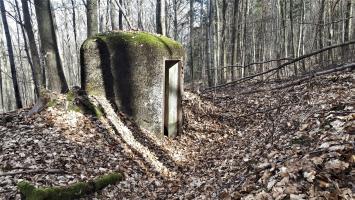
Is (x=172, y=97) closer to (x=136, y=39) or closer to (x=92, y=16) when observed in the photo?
(x=136, y=39)

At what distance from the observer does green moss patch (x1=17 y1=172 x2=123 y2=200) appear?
4379 mm

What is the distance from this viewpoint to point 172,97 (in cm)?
898

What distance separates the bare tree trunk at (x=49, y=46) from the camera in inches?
332

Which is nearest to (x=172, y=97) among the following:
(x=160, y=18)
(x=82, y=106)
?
(x=82, y=106)

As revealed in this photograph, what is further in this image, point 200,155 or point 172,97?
point 172,97

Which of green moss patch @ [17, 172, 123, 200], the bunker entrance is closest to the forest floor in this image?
green moss patch @ [17, 172, 123, 200]

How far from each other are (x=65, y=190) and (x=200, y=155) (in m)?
3.59

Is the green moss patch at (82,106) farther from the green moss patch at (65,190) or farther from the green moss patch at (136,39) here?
the green moss patch at (65,190)

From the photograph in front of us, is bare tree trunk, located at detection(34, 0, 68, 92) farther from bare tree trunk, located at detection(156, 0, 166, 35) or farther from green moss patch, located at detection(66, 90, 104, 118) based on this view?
bare tree trunk, located at detection(156, 0, 166, 35)

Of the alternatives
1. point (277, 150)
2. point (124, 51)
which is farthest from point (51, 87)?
point (277, 150)

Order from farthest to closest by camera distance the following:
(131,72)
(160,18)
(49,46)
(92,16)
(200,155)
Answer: (160,18) → (92,16) → (49,46) → (131,72) → (200,155)

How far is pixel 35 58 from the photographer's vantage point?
11094 millimetres

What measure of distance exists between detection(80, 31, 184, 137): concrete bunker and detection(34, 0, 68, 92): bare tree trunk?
54.3 inches

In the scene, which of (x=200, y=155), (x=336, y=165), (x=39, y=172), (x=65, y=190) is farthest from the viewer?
(x=200, y=155)
